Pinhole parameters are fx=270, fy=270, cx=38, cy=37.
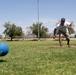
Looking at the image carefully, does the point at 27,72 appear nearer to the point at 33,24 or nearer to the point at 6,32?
the point at 6,32

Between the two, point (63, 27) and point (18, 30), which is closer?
point (63, 27)

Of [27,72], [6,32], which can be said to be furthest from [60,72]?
[6,32]

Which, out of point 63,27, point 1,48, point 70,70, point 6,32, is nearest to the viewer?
point 70,70

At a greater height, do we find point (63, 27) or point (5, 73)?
point (63, 27)

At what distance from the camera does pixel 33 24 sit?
327 feet

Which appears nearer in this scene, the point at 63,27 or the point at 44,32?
the point at 63,27

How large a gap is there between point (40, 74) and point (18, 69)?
1015 millimetres

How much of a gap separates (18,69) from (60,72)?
50.8 inches

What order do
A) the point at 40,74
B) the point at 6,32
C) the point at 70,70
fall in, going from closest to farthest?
the point at 40,74, the point at 70,70, the point at 6,32

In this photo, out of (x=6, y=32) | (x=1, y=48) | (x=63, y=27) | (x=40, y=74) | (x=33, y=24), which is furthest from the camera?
(x=33, y=24)

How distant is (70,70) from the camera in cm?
744

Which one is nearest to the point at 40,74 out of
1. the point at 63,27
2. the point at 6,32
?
the point at 63,27

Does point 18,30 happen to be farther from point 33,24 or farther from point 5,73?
point 5,73

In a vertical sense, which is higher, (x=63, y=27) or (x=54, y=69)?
(x=63, y=27)
